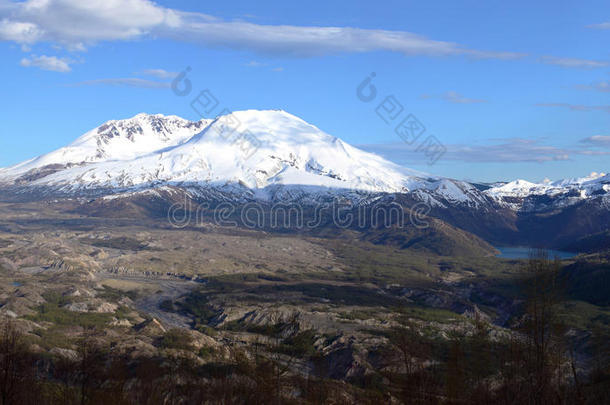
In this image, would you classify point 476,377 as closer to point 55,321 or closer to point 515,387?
point 515,387

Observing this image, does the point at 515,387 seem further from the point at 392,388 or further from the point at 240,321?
the point at 240,321

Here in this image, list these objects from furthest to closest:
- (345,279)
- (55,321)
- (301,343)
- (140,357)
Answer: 1. (345,279)
2. (55,321)
3. (301,343)
4. (140,357)

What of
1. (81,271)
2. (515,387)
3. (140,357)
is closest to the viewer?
(515,387)

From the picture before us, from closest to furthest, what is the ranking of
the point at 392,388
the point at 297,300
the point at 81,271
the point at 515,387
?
the point at 515,387, the point at 392,388, the point at 297,300, the point at 81,271

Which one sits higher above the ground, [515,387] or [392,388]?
[515,387]

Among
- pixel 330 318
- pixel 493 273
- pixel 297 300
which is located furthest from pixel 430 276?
pixel 330 318

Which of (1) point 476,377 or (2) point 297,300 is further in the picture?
(2) point 297,300

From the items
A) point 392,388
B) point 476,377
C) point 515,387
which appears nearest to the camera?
point 515,387

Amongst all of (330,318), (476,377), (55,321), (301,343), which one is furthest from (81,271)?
(476,377)

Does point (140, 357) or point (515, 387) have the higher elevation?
point (515, 387)
